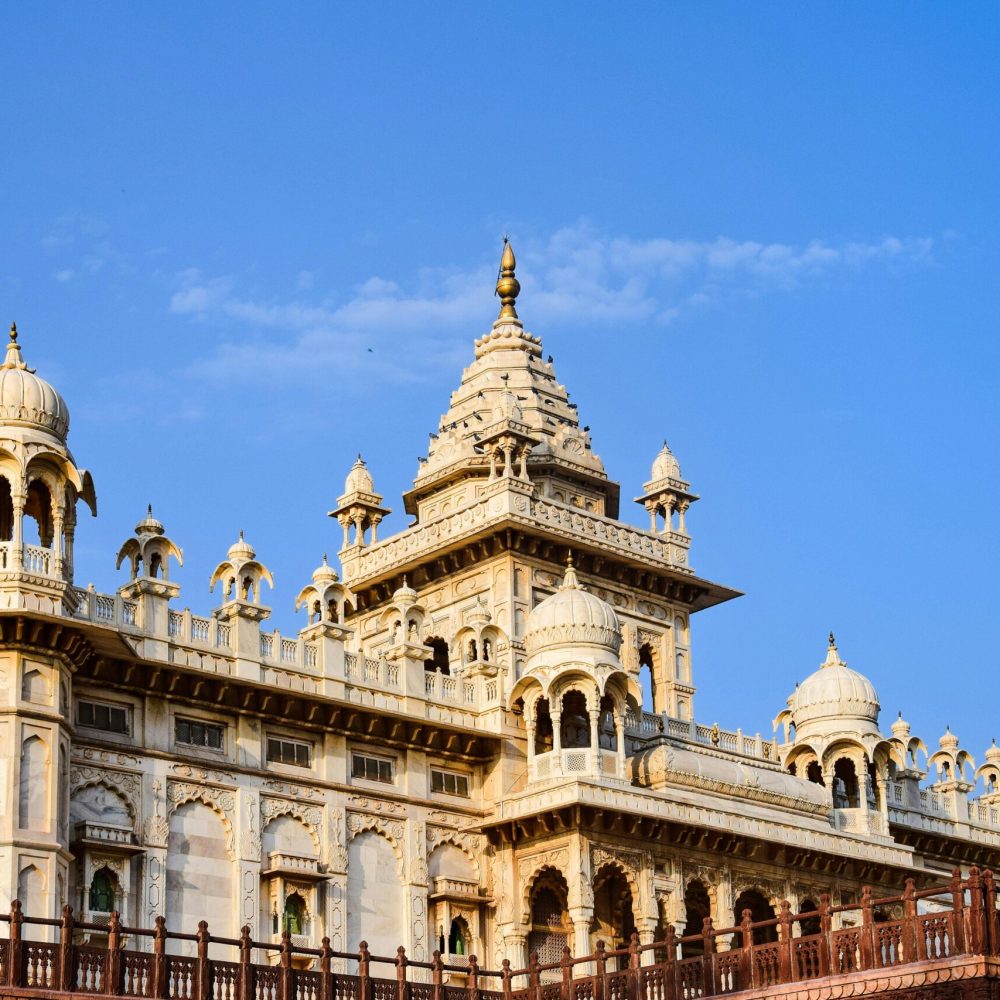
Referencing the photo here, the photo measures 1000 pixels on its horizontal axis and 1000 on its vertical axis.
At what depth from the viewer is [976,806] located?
192 feet

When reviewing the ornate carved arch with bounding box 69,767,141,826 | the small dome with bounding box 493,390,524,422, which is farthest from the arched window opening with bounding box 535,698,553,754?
the ornate carved arch with bounding box 69,767,141,826

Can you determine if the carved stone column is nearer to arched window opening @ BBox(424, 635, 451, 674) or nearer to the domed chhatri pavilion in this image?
the domed chhatri pavilion

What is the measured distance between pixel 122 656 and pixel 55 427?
4.42 m

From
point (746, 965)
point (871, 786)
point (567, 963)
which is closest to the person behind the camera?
point (746, 965)

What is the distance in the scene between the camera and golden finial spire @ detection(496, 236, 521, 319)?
6034cm

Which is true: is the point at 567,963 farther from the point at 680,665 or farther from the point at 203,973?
the point at 680,665

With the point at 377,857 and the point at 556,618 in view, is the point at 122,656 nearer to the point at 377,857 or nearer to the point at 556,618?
the point at 377,857

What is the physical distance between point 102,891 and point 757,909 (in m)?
16.9

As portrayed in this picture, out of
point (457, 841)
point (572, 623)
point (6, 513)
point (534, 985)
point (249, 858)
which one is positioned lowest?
point (534, 985)

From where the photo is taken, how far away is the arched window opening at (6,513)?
1531 inches

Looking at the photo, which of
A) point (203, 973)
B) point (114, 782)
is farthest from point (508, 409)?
point (203, 973)

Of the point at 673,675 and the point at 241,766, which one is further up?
the point at 673,675

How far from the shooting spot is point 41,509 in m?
39.7

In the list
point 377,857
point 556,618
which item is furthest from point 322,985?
point 556,618
